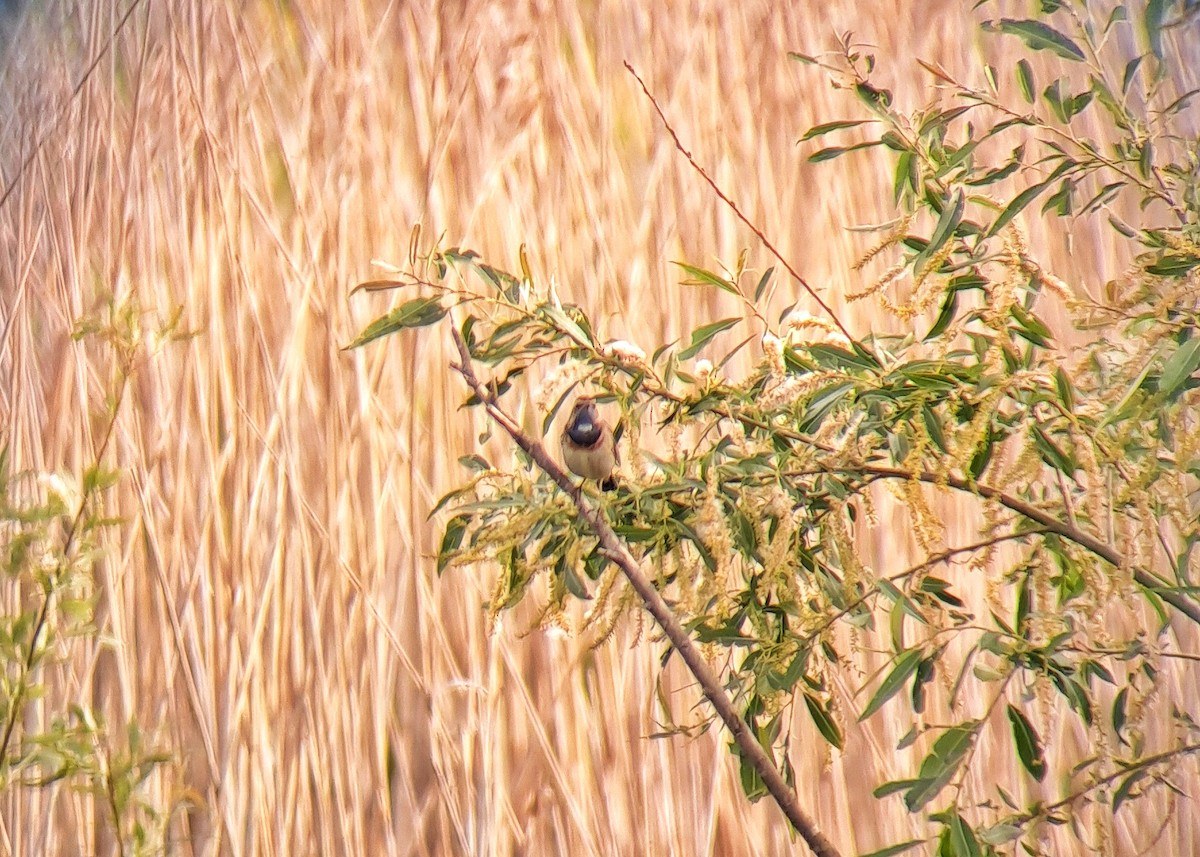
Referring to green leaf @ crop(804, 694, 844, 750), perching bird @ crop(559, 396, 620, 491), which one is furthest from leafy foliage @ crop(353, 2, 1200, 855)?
perching bird @ crop(559, 396, 620, 491)

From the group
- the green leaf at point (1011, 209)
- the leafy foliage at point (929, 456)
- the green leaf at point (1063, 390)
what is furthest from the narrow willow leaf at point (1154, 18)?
the green leaf at point (1063, 390)

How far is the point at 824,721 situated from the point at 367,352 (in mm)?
882

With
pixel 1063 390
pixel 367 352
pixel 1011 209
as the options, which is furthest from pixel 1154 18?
pixel 367 352

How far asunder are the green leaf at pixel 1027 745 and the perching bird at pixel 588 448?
0.40 meters

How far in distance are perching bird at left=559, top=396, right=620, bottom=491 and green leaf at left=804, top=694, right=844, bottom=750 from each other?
282 millimetres

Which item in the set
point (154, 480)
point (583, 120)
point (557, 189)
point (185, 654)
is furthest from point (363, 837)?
point (583, 120)

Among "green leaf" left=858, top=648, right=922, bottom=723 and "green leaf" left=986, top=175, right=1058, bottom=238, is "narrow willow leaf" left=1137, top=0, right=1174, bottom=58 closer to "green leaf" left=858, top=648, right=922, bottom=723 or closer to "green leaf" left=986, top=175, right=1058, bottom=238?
"green leaf" left=986, top=175, right=1058, bottom=238

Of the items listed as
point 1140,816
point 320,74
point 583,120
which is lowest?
Answer: point 1140,816

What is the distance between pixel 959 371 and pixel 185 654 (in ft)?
3.66

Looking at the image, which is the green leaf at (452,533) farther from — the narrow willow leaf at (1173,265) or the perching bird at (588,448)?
the narrow willow leaf at (1173,265)

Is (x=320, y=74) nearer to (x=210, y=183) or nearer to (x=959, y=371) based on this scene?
(x=210, y=183)

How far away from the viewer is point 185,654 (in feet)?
4.66

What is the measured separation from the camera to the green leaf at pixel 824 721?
2.51 feet

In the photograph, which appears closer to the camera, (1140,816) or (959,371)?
(959,371)
